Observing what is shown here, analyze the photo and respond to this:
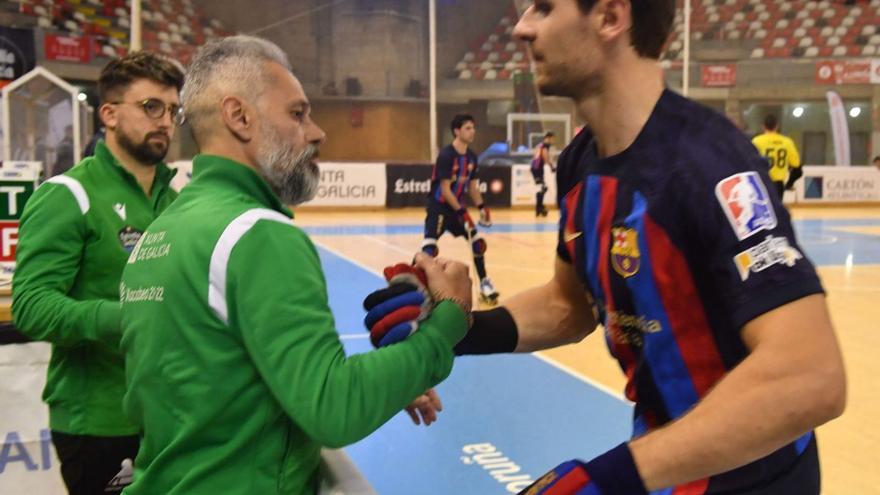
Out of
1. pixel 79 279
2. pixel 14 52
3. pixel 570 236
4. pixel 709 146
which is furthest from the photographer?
pixel 14 52

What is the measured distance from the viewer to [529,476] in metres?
4.31

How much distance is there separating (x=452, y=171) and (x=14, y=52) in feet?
20.0

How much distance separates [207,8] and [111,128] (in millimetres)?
30330

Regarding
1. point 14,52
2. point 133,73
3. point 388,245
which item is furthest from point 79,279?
point 388,245

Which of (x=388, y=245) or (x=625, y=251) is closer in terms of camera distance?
(x=625, y=251)

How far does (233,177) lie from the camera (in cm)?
183

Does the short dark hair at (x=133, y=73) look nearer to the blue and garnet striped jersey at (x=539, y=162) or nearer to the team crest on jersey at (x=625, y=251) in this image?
the team crest on jersey at (x=625, y=251)

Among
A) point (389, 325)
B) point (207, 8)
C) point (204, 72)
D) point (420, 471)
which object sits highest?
point (207, 8)

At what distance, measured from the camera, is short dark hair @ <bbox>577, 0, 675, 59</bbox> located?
65.7 inches

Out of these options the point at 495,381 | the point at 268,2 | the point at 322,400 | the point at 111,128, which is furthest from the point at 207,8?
the point at 322,400

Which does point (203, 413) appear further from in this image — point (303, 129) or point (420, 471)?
point (420, 471)

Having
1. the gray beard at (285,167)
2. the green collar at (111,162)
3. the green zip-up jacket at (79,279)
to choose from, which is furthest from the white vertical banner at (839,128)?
the gray beard at (285,167)

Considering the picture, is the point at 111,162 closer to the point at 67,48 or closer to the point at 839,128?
the point at 67,48

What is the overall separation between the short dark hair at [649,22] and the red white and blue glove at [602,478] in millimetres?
815
